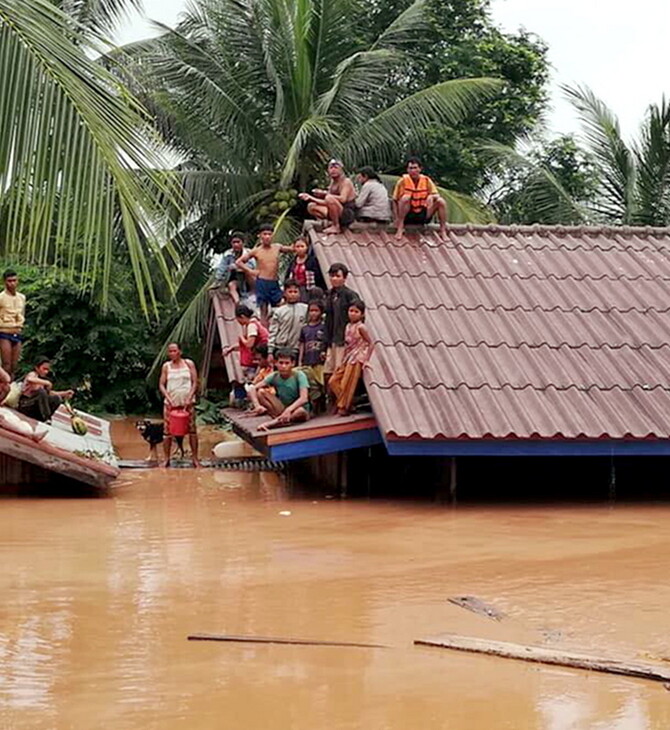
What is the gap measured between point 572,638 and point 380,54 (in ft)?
48.9

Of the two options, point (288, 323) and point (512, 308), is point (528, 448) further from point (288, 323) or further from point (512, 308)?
point (288, 323)

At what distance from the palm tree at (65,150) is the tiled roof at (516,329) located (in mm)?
6343

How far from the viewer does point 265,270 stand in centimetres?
1480

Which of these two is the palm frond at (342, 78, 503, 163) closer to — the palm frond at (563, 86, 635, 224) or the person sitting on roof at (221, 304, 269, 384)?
the palm frond at (563, 86, 635, 224)

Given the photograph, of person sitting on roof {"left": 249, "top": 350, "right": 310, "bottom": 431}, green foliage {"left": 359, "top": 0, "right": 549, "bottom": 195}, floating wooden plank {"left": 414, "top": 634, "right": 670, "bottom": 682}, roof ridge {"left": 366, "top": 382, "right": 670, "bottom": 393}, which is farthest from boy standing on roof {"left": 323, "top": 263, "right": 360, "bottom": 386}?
green foliage {"left": 359, "top": 0, "right": 549, "bottom": 195}

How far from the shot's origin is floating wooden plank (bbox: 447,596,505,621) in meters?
7.09

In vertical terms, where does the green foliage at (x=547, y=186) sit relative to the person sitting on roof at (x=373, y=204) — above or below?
above

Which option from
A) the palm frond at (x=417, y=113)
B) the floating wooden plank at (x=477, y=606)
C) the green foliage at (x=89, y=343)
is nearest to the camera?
the floating wooden plank at (x=477, y=606)

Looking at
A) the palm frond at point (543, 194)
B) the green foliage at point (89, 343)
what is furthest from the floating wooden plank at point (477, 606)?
the palm frond at point (543, 194)

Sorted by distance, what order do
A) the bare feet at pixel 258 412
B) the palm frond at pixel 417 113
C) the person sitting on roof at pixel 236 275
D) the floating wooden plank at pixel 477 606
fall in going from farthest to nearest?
the palm frond at pixel 417 113, the person sitting on roof at pixel 236 275, the bare feet at pixel 258 412, the floating wooden plank at pixel 477 606

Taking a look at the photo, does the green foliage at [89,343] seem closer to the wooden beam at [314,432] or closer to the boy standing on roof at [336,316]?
the boy standing on roof at [336,316]

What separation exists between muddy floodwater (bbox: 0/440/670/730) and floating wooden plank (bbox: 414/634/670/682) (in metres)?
0.07

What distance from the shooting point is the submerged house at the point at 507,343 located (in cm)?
1117

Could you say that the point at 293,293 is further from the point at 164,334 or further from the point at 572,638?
the point at 164,334
